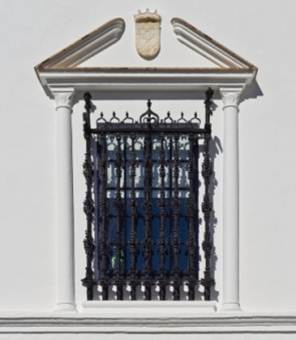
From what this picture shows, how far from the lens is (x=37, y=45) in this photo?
16125mm

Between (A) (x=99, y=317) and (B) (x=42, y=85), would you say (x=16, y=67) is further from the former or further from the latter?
(A) (x=99, y=317)

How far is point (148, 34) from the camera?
16.1 metres

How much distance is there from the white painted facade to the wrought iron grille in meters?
0.14

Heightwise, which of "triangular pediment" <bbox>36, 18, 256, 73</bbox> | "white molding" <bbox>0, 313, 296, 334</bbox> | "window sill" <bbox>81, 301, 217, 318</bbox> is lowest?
"white molding" <bbox>0, 313, 296, 334</bbox>

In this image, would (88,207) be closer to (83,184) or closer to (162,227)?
(83,184)

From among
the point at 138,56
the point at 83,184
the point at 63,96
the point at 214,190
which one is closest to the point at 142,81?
the point at 138,56

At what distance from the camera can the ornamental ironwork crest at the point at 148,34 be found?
1609 centimetres

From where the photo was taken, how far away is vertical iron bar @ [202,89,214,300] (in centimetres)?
1586

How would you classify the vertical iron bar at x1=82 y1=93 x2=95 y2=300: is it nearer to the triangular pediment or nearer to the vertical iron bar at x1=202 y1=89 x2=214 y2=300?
the triangular pediment

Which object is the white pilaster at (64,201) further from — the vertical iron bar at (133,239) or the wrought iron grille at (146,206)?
the vertical iron bar at (133,239)

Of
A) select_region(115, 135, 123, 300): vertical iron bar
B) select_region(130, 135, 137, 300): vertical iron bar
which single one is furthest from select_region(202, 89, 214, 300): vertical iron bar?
A: select_region(115, 135, 123, 300): vertical iron bar

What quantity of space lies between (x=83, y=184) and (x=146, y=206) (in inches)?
25.4

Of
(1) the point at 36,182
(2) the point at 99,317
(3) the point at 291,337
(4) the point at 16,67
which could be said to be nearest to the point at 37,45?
(4) the point at 16,67

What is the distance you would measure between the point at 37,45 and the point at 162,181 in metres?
1.80
